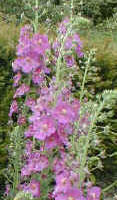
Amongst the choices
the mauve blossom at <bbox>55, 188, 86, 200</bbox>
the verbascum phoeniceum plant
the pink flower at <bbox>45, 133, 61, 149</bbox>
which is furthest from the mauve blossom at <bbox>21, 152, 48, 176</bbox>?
the mauve blossom at <bbox>55, 188, 86, 200</bbox>

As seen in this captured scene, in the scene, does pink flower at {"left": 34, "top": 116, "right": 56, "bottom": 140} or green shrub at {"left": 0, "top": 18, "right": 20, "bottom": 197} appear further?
green shrub at {"left": 0, "top": 18, "right": 20, "bottom": 197}

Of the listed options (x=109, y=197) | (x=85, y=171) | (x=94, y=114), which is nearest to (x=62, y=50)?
(x=94, y=114)

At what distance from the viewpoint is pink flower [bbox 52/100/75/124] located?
2.28 meters

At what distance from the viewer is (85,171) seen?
2361 mm

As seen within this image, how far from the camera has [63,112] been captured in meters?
2.27

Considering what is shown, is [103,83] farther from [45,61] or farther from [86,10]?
[86,10]

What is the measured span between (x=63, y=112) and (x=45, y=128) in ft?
0.42

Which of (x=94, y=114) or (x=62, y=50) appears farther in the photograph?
(x=62, y=50)

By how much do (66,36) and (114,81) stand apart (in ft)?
6.25

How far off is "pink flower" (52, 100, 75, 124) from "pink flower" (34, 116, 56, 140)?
0.14 ft

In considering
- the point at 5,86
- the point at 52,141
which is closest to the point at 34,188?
the point at 52,141

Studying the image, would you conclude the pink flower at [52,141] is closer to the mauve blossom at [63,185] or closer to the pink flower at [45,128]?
the pink flower at [45,128]

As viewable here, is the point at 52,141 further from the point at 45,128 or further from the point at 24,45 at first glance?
the point at 24,45

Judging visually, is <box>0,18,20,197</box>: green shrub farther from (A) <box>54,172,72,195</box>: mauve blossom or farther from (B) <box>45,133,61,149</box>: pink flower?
(A) <box>54,172,72,195</box>: mauve blossom
